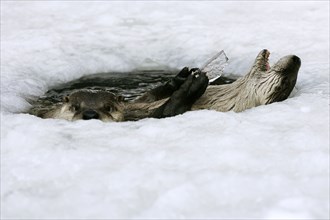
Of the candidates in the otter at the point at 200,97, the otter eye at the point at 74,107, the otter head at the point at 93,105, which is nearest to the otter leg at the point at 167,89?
the otter at the point at 200,97

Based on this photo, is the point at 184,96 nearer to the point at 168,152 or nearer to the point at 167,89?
the point at 167,89

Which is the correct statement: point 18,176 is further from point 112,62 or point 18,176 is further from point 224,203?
point 112,62

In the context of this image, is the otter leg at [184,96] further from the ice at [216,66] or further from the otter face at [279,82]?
the otter face at [279,82]

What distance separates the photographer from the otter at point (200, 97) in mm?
3906

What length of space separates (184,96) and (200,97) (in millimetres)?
267

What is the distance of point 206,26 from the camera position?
5.92 m

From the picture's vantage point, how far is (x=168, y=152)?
9.43ft

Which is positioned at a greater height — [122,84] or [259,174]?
[259,174]

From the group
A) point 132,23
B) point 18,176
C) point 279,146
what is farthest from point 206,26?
point 18,176

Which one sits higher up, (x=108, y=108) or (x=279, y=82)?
(x=279, y=82)

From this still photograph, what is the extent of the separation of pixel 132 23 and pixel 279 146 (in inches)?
138

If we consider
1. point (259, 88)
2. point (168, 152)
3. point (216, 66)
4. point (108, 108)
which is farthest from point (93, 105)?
point (168, 152)

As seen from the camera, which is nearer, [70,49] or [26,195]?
[26,195]

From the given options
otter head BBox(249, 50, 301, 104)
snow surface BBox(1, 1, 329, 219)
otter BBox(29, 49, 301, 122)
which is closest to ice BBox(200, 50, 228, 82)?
otter BBox(29, 49, 301, 122)
